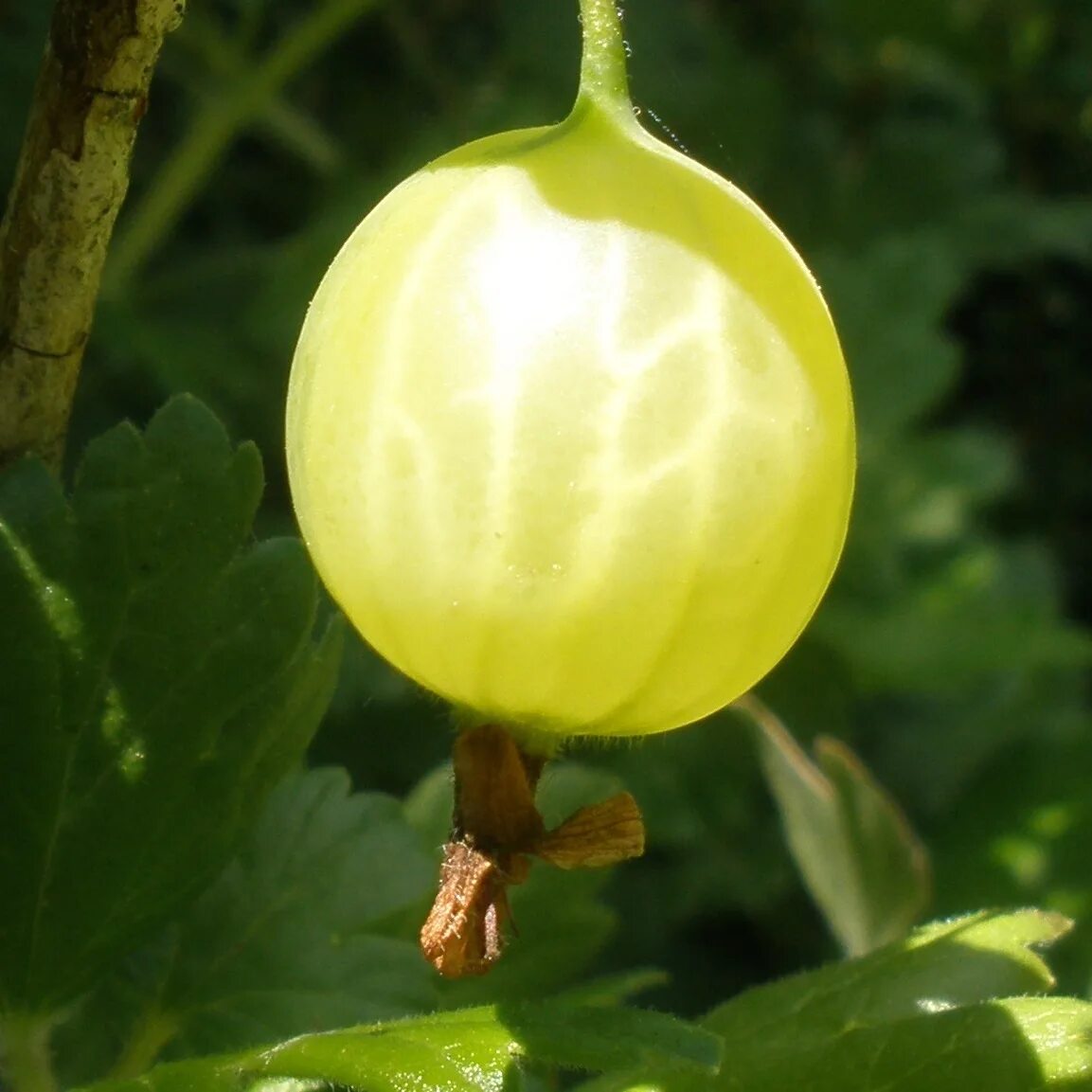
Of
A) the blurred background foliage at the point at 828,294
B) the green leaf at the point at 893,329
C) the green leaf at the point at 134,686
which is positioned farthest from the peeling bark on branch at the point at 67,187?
the green leaf at the point at 893,329

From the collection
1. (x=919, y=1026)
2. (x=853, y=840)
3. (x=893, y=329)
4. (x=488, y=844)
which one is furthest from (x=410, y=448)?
(x=893, y=329)

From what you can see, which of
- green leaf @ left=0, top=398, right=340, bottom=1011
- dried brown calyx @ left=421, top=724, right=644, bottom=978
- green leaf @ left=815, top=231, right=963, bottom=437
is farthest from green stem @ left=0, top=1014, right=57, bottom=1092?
green leaf @ left=815, top=231, right=963, bottom=437

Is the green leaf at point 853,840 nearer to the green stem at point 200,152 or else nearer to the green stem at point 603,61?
the green stem at point 603,61

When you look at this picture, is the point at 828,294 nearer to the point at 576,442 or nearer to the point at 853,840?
the point at 853,840

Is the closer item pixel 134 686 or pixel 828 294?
pixel 134 686

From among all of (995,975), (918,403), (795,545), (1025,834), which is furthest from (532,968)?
(918,403)
